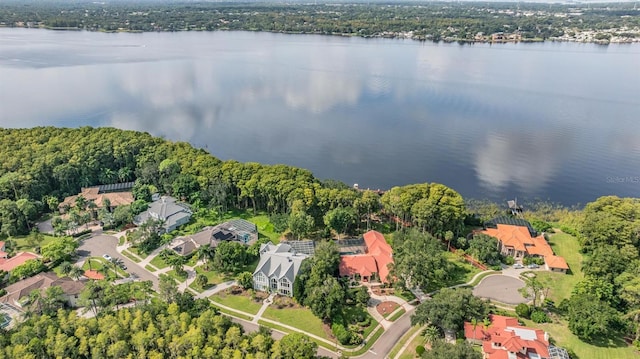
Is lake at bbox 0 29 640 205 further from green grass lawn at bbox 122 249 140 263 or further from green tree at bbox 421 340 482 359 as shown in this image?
green tree at bbox 421 340 482 359

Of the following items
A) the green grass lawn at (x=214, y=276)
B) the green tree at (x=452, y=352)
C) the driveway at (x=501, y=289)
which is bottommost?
the driveway at (x=501, y=289)

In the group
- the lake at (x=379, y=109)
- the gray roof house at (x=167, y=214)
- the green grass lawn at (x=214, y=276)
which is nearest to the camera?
the green grass lawn at (x=214, y=276)

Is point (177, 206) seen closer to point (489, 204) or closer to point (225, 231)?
point (225, 231)

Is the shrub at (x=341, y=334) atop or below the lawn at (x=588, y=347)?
atop

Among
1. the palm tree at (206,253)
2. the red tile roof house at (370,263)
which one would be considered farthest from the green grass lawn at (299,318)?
the palm tree at (206,253)

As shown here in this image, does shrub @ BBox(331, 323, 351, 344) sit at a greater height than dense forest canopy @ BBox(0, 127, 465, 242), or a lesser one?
lesser

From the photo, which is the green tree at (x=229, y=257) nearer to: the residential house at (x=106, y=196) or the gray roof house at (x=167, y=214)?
the gray roof house at (x=167, y=214)

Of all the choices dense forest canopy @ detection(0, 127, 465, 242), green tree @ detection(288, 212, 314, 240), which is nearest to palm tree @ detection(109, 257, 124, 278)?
dense forest canopy @ detection(0, 127, 465, 242)
